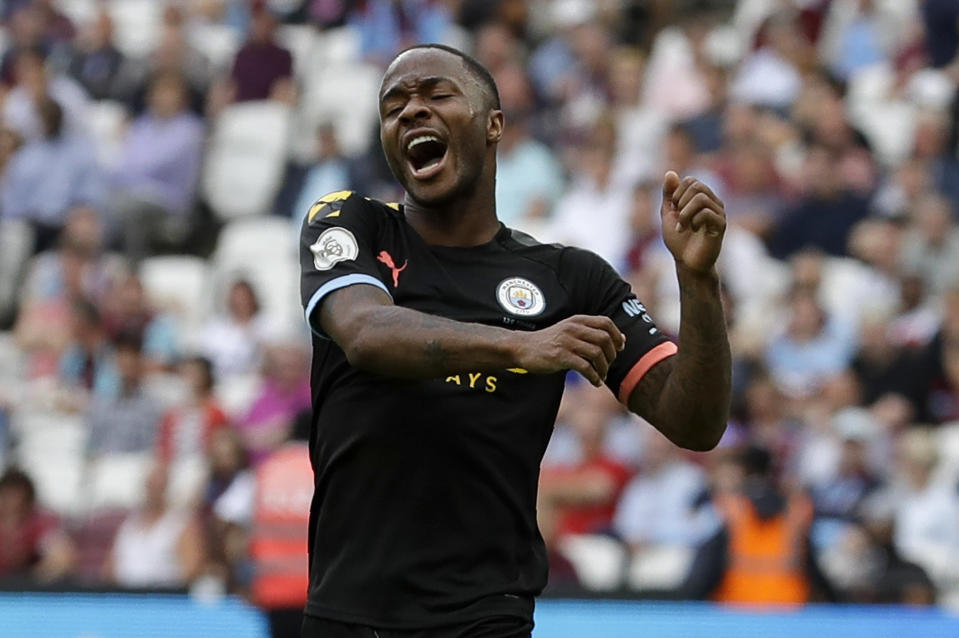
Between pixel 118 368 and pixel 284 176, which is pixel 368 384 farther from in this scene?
pixel 284 176

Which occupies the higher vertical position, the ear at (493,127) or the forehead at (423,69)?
the forehead at (423,69)

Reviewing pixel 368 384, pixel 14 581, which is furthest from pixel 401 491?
pixel 14 581

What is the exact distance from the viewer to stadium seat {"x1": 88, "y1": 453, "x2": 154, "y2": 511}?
11.0 metres

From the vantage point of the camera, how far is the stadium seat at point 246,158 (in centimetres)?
1357

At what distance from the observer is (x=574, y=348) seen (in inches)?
143

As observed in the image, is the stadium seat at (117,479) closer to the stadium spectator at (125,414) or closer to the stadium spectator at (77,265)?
the stadium spectator at (125,414)

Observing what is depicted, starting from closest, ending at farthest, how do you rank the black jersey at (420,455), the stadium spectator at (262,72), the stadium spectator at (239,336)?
the black jersey at (420,455)
the stadium spectator at (239,336)
the stadium spectator at (262,72)

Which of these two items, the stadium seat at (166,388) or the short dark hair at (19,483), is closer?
the short dark hair at (19,483)

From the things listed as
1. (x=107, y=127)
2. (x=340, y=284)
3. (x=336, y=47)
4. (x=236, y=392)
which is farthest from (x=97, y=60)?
(x=340, y=284)

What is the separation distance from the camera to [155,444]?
11.2m

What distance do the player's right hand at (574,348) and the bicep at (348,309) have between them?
1.28ft

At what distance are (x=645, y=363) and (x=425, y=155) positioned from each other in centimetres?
76

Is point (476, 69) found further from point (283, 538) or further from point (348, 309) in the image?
point (283, 538)

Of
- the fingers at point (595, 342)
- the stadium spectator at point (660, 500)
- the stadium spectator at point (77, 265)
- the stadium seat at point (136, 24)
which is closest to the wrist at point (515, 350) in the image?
the fingers at point (595, 342)
